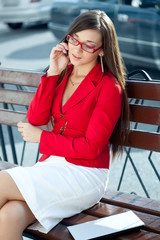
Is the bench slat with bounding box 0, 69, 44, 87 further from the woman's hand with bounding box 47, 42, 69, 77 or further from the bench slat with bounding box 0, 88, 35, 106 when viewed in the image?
the woman's hand with bounding box 47, 42, 69, 77

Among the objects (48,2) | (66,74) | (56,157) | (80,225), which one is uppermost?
(66,74)

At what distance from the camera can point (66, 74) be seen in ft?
→ 8.78

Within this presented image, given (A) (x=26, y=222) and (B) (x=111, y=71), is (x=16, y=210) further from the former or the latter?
(B) (x=111, y=71)

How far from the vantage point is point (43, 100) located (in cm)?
258

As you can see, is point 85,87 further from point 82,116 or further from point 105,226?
point 105,226

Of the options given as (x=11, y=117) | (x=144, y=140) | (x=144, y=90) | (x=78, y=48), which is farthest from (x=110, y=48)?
(x=11, y=117)

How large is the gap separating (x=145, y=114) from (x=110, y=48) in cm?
48

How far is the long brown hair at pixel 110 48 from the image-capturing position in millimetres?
2396

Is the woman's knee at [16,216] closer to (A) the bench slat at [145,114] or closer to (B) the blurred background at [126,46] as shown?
(A) the bench slat at [145,114]

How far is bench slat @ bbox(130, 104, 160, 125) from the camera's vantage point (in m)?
2.63

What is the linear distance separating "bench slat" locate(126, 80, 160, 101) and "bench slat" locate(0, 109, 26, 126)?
83 cm

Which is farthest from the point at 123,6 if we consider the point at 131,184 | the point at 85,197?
the point at 85,197

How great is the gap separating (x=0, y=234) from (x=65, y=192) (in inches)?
15.4

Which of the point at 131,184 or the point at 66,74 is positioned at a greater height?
the point at 66,74
